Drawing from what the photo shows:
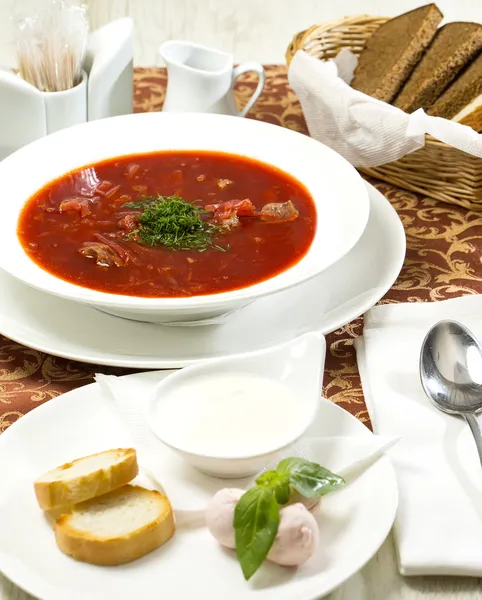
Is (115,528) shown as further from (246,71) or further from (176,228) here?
(246,71)

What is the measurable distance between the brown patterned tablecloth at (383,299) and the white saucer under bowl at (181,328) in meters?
0.07

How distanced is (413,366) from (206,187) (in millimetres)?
753

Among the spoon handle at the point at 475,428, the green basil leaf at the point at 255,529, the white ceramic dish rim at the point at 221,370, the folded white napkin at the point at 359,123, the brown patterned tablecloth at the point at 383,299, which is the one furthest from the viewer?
the folded white napkin at the point at 359,123

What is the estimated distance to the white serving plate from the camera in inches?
53.7

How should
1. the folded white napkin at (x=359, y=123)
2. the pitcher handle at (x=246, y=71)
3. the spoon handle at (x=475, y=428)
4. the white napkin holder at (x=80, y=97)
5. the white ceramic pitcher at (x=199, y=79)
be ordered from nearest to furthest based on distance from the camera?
the spoon handle at (x=475, y=428)
the folded white napkin at (x=359, y=123)
the white napkin holder at (x=80, y=97)
the white ceramic pitcher at (x=199, y=79)
the pitcher handle at (x=246, y=71)

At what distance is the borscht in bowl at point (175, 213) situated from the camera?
6.47 ft

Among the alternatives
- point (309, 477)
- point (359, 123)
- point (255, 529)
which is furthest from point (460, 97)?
point (255, 529)

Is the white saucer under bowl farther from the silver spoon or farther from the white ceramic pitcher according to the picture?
the white ceramic pitcher

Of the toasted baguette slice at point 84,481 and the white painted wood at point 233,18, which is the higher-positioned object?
the toasted baguette slice at point 84,481

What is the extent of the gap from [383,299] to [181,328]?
0.54 meters

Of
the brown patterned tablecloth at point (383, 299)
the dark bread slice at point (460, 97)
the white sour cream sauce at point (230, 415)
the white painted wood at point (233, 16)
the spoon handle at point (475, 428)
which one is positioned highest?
the white sour cream sauce at point (230, 415)

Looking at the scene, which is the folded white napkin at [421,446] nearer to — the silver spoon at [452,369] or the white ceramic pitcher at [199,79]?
the silver spoon at [452,369]

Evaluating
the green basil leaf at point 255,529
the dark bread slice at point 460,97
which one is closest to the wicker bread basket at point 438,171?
the dark bread slice at point 460,97

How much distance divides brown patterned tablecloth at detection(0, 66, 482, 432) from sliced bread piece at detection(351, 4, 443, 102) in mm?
270
